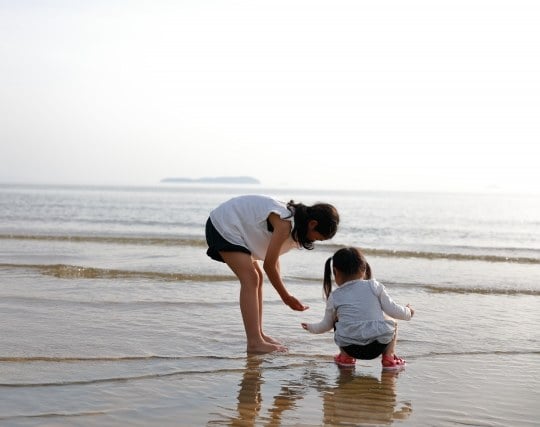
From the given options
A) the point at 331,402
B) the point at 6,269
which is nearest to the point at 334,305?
the point at 331,402

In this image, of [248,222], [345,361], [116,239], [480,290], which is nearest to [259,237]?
[248,222]

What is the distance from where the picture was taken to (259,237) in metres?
5.69

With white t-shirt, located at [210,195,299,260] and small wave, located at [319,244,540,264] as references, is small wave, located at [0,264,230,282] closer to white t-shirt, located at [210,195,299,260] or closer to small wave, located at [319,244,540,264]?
white t-shirt, located at [210,195,299,260]

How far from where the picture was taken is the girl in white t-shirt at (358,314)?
16.9ft

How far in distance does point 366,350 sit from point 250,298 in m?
1.12

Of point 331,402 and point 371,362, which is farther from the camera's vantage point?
point 371,362

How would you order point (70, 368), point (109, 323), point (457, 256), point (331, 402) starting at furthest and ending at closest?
1. point (457, 256)
2. point (109, 323)
3. point (70, 368)
4. point (331, 402)

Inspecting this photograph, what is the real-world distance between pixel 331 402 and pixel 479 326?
11.1 ft

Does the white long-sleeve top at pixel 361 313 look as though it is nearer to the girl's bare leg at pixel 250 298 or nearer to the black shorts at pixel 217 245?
the girl's bare leg at pixel 250 298

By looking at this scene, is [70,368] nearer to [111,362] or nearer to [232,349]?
[111,362]

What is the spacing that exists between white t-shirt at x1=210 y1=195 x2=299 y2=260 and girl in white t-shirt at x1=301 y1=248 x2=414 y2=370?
0.51 m

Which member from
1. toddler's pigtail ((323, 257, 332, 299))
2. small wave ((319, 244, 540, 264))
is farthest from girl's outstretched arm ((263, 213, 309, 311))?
small wave ((319, 244, 540, 264))

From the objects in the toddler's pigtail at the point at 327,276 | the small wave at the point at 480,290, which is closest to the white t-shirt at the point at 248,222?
the toddler's pigtail at the point at 327,276

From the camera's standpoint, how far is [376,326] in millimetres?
5133
